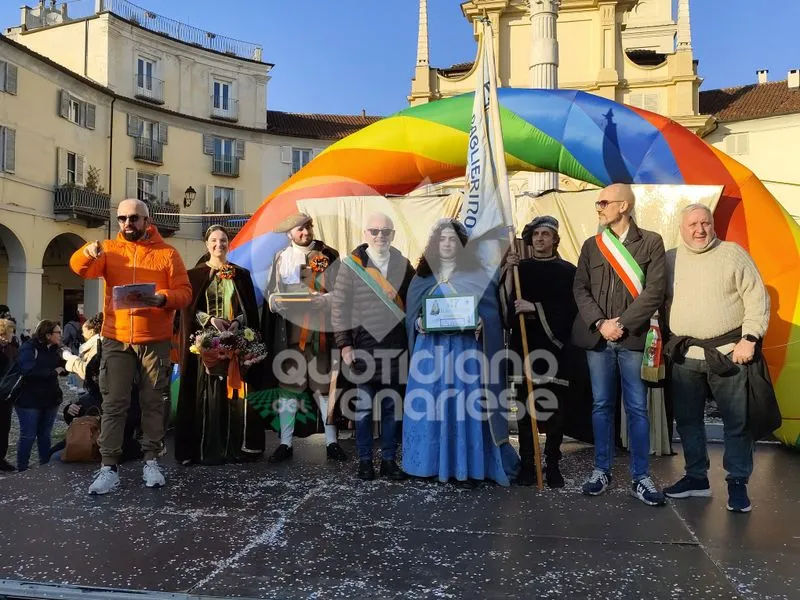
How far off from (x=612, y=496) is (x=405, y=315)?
1.73 metres

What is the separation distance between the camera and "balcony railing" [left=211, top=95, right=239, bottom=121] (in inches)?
1262

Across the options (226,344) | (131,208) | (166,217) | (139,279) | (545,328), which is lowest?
(226,344)

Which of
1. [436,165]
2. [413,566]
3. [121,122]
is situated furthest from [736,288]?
[121,122]

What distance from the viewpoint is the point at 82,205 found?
24172 millimetres

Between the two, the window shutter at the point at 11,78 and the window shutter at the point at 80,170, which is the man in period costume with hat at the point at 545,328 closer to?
the window shutter at the point at 11,78

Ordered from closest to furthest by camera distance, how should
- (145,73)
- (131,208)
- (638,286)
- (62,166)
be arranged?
(638,286)
(131,208)
(62,166)
(145,73)

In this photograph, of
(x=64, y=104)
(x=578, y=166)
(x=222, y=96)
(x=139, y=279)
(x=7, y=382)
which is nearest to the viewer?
(x=139, y=279)

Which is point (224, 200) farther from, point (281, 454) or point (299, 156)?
point (281, 454)

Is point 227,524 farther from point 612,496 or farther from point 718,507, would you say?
point 718,507

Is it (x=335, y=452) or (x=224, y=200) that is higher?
(x=224, y=200)

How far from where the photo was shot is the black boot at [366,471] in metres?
4.53

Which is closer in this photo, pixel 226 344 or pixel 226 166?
pixel 226 344

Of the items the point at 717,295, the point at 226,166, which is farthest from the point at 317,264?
the point at 226,166

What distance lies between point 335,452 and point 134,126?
26.7 meters
